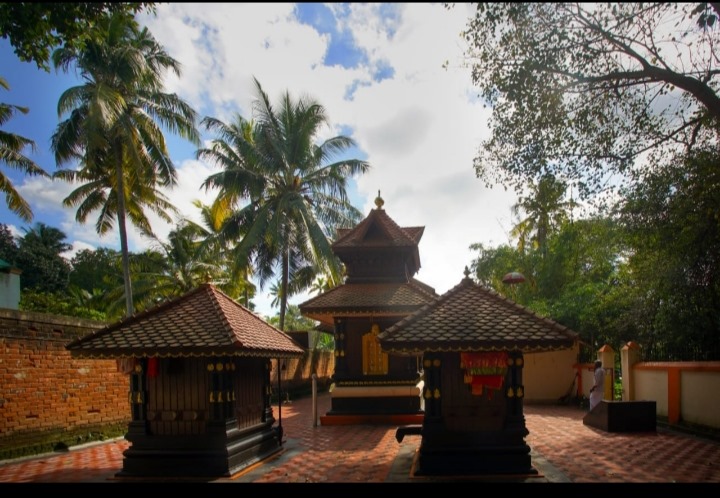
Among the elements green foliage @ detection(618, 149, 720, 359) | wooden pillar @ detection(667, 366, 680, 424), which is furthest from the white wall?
wooden pillar @ detection(667, 366, 680, 424)

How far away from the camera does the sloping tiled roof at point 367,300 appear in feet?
44.2

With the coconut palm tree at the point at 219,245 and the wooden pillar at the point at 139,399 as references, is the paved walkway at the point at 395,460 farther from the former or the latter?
the coconut palm tree at the point at 219,245

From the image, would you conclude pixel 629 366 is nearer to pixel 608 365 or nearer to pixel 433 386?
pixel 608 365

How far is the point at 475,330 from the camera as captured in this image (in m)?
7.63

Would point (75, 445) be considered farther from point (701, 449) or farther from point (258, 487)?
point (701, 449)

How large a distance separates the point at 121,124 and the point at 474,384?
13485 millimetres

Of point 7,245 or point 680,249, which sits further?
point 7,245

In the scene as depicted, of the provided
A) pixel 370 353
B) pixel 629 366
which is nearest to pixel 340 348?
pixel 370 353

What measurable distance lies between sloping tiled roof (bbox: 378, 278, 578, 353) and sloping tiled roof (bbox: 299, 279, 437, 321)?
5.02 metres

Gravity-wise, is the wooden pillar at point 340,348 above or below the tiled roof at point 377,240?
below

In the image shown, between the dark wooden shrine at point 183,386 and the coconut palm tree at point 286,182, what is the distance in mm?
11766

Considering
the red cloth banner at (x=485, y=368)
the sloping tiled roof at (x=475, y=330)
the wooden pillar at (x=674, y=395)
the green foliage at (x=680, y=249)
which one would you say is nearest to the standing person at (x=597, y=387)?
the wooden pillar at (x=674, y=395)

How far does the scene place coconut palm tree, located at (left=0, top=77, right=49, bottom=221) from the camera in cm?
1309

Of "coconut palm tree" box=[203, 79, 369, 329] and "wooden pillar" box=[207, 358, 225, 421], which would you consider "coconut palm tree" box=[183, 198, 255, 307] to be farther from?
"wooden pillar" box=[207, 358, 225, 421]
